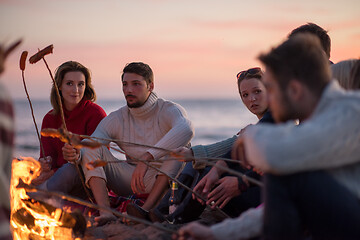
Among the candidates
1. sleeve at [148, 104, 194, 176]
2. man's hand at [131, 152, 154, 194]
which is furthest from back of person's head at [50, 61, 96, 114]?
man's hand at [131, 152, 154, 194]

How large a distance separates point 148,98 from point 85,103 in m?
0.95

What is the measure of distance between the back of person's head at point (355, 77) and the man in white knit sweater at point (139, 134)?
78.9 inches

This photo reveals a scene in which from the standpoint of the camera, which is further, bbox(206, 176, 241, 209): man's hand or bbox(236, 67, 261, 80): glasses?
bbox(236, 67, 261, 80): glasses

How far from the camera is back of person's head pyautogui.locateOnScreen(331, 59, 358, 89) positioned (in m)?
2.53

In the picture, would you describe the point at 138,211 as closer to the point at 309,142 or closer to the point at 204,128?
the point at 309,142

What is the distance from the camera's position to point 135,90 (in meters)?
4.71

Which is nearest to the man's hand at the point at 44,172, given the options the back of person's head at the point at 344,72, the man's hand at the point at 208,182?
the man's hand at the point at 208,182

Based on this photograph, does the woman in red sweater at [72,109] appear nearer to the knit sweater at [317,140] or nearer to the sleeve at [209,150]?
the sleeve at [209,150]

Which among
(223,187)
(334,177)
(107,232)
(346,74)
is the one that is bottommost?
(107,232)

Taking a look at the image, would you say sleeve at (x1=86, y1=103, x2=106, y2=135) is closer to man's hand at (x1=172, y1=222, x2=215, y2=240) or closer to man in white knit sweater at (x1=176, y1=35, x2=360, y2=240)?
man's hand at (x1=172, y1=222, x2=215, y2=240)

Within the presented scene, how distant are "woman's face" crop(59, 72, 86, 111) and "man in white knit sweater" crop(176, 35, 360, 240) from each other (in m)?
3.68

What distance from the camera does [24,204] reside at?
3668 millimetres

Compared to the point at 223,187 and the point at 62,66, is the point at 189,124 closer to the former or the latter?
the point at 223,187

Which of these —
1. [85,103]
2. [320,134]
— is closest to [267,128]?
[320,134]
